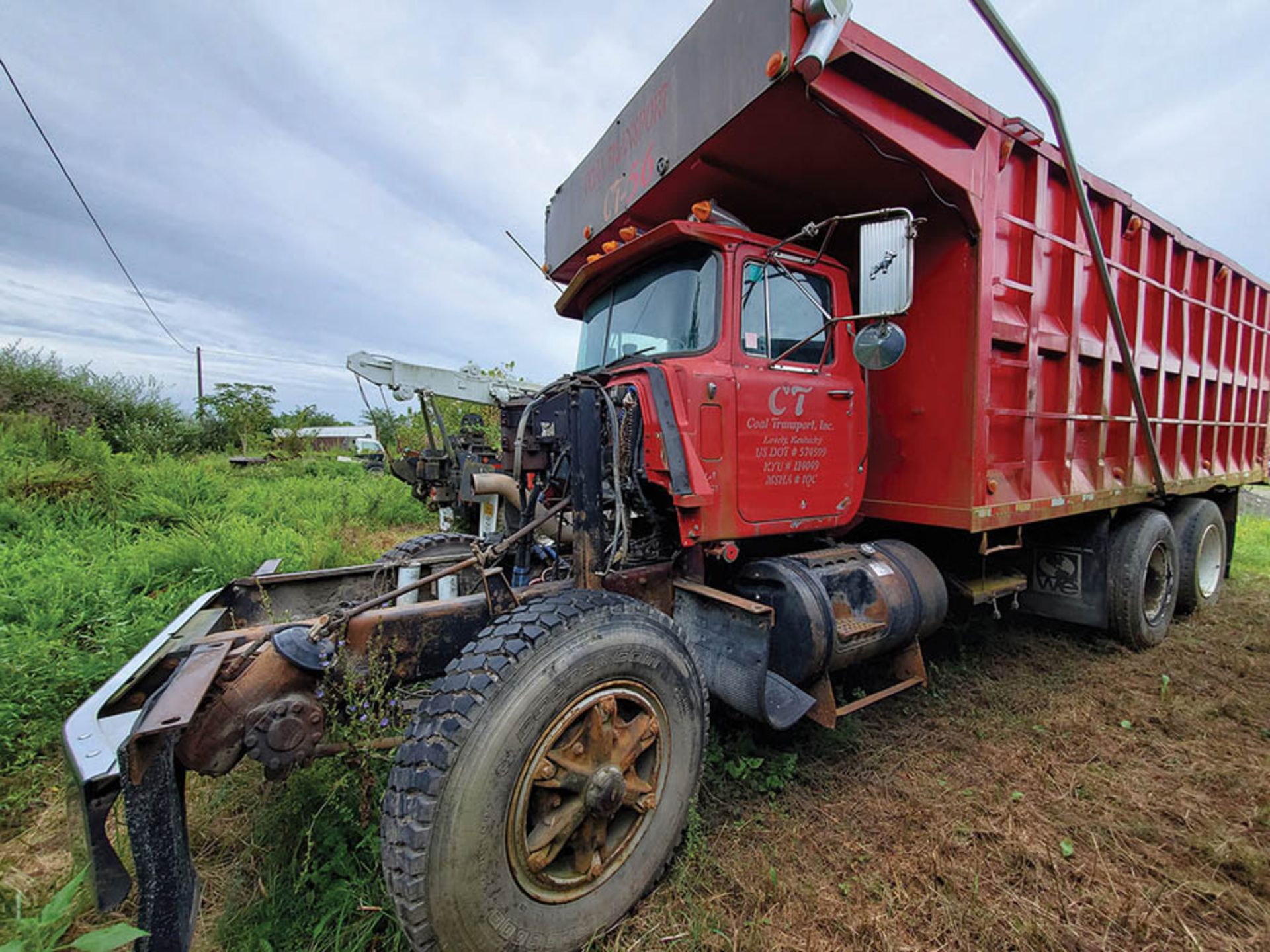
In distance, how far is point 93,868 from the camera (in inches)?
47.3

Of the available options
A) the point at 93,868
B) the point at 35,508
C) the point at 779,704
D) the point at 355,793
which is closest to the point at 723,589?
the point at 779,704

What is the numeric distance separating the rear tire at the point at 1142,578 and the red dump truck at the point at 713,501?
32 millimetres

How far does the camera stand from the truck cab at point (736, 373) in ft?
8.04

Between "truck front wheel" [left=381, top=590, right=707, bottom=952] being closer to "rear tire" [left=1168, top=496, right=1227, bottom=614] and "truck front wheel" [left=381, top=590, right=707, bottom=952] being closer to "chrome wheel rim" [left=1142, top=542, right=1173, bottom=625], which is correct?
"chrome wheel rim" [left=1142, top=542, right=1173, bottom=625]

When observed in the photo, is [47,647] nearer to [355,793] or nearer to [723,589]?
[355,793]

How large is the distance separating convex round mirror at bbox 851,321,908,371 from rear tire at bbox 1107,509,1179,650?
3.30m

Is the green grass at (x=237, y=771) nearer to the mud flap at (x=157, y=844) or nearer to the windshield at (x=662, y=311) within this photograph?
the mud flap at (x=157, y=844)

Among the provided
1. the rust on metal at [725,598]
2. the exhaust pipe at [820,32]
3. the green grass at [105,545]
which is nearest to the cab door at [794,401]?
the rust on metal at [725,598]

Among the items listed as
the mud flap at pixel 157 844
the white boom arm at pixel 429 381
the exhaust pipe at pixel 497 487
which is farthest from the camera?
the white boom arm at pixel 429 381

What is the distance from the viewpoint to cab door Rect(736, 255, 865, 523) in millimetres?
2656

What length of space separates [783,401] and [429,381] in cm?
561

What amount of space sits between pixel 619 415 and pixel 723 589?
1.16 m

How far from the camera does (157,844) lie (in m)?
1.34

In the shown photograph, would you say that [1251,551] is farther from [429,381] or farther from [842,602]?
[429,381]
